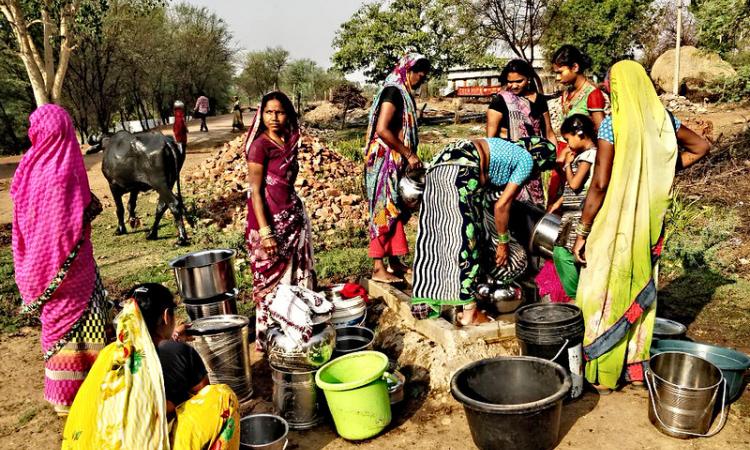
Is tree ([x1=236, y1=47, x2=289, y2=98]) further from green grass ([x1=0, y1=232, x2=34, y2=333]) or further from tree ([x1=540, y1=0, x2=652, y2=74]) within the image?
green grass ([x1=0, y1=232, x2=34, y2=333])

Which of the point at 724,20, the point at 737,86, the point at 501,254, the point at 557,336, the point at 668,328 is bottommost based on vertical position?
the point at 668,328

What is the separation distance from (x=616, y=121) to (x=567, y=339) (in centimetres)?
125

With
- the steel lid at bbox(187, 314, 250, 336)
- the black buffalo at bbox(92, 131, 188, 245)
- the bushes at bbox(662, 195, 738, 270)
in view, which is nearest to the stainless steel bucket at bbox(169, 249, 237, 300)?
the steel lid at bbox(187, 314, 250, 336)

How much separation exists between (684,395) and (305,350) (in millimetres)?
2062

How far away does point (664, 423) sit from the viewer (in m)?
3.05

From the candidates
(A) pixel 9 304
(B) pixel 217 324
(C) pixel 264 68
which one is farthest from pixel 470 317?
(C) pixel 264 68

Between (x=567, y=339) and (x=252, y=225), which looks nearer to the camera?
(x=567, y=339)

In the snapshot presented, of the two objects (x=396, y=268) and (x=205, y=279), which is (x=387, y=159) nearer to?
(x=396, y=268)

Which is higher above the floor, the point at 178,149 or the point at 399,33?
→ the point at 399,33

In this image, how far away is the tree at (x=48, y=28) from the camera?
13359 mm

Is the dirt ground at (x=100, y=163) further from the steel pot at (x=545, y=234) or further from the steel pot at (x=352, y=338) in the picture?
the steel pot at (x=545, y=234)

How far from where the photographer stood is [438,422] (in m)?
3.40

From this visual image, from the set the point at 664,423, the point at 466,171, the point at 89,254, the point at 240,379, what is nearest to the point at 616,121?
the point at 466,171

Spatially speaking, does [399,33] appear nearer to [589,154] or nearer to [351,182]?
[351,182]
